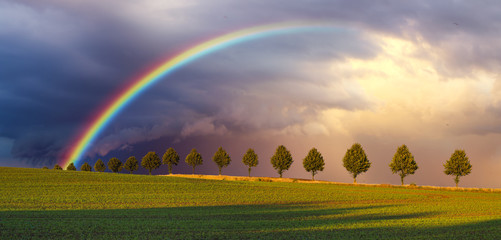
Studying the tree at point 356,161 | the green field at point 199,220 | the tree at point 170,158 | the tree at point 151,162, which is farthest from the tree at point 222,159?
the green field at point 199,220

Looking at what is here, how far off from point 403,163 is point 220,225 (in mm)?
110115

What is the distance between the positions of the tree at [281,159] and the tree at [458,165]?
177ft

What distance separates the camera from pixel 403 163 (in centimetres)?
13262

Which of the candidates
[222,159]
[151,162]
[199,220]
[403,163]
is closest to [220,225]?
[199,220]

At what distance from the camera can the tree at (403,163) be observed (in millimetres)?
132000

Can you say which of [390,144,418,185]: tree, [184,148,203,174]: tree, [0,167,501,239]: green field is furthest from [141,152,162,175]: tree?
[0,167,501,239]: green field

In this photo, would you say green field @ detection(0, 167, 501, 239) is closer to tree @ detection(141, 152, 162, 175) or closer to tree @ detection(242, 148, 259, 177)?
tree @ detection(242, 148, 259, 177)

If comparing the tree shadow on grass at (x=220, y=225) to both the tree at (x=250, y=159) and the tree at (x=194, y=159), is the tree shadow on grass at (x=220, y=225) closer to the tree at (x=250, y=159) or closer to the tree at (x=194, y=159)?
the tree at (x=250, y=159)

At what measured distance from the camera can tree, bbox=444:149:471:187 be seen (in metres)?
127

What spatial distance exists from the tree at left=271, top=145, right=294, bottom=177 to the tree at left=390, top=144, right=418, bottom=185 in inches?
1528

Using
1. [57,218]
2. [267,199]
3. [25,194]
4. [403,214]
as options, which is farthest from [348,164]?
[57,218]

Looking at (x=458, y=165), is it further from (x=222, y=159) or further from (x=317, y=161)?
(x=222, y=159)

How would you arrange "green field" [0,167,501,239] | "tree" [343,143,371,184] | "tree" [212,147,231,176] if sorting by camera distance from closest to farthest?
"green field" [0,167,501,239], "tree" [343,143,371,184], "tree" [212,147,231,176]

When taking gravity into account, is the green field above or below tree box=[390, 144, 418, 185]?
below
